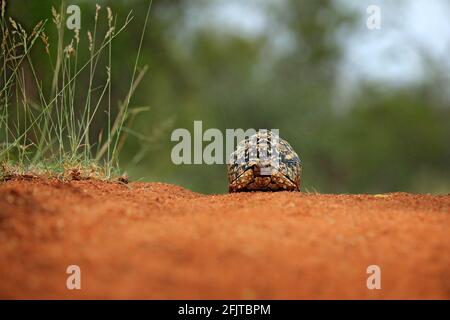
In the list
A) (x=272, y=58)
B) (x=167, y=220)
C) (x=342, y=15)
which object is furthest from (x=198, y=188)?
(x=167, y=220)

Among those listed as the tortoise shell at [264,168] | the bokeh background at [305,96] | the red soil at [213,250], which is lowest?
the red soil at [213,250]

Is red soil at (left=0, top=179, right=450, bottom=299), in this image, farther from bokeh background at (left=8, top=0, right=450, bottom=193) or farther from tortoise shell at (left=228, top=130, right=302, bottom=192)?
bokeh background at (left=8, top=0, right=450, bottom=193)

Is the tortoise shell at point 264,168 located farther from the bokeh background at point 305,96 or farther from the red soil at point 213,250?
the bokeh background at point 305,96

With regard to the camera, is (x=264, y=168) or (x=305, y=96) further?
(x=305, y=96)

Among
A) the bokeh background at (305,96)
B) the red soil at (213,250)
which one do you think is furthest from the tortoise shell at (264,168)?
the bokeh background at (305,96)

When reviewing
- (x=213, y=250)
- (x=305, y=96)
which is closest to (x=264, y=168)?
(x=213, y=250)

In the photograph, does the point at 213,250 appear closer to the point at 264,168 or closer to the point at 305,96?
the point at 264,168
